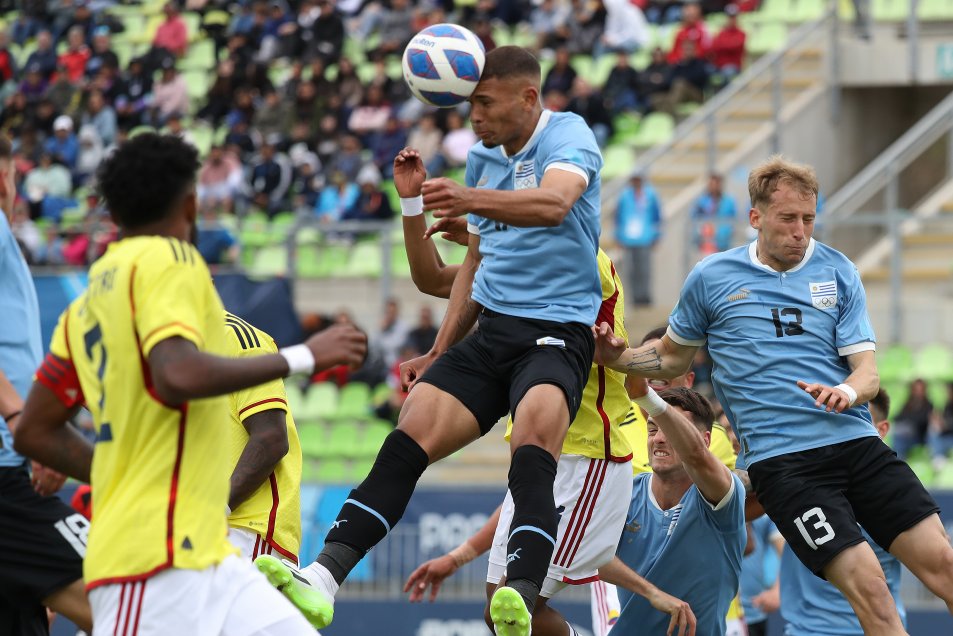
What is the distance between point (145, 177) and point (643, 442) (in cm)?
476

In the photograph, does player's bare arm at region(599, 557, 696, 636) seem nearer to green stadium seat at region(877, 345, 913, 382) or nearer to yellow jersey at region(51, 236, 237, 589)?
yellow jersey at region(51, 236, 237, 589)

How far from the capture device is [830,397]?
671 centimetres

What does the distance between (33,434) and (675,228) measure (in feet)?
47.2

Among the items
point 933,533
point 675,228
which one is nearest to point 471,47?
point 933,533

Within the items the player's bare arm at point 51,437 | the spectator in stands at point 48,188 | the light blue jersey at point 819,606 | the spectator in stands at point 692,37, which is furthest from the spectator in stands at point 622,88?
the player's bare arm at point 51,437

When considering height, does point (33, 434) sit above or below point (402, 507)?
above

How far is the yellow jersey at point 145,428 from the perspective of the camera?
4898 mm

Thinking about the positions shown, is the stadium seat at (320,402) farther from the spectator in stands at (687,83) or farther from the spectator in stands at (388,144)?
the spectator in stands at (687,83)

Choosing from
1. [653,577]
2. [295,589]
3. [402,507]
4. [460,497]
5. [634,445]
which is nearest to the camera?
[295,589]

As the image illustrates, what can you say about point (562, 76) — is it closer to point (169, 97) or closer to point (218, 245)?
point (218, 245)

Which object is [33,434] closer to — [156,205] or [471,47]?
[156,205]

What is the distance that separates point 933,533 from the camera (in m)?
7.02

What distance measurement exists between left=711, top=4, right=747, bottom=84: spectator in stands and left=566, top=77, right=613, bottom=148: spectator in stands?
1.74 m

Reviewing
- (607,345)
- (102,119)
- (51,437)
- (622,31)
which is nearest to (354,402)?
(622,31)
